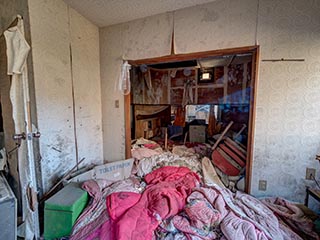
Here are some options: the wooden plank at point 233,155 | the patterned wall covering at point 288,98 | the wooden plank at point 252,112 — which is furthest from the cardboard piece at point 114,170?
the patterned wall covering at point 288,98

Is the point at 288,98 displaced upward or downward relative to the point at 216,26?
downward

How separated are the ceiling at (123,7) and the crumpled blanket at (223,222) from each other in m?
2.17

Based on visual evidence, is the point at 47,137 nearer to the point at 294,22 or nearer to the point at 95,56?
the point at 95,56

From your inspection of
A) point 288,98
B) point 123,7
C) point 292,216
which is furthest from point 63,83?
point 292,216

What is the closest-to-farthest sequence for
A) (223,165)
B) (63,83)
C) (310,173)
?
(310,173) < (63,83) < (223,165)

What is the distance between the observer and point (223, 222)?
1.43 metres

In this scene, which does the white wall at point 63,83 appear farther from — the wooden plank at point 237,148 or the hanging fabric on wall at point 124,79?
the wooden plank at point 237,148

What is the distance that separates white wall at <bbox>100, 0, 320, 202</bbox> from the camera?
1.67 metres

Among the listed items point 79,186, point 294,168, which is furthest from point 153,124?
point 294,168

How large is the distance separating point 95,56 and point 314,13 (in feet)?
8.57

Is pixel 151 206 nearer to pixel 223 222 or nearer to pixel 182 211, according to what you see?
pixel 182 211

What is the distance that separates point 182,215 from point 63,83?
1.95 m

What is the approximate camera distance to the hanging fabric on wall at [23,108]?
3.70ft

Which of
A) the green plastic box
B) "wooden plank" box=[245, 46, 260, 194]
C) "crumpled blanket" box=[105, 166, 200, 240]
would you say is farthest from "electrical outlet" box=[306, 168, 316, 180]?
the green plastic box
